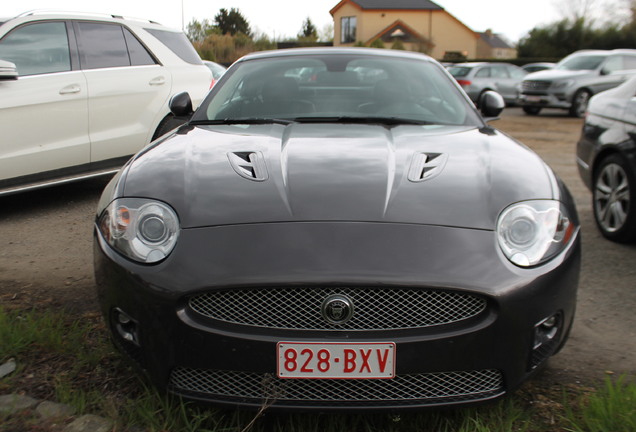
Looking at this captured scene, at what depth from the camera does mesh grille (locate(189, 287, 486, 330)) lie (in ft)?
6.97

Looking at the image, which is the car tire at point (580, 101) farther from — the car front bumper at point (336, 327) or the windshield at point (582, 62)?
the car front bumper at point (336, 327)

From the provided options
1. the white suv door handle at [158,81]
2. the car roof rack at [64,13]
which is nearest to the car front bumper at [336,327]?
the car roof rack at [64,13]

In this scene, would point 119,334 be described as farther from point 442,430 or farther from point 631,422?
point 631,422

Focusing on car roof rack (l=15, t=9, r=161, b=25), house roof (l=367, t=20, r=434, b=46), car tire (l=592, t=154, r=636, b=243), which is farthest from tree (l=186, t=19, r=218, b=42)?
car tire (l=592, t=154, r=636, b=243)

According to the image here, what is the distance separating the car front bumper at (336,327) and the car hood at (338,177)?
9cm

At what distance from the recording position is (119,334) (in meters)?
2.37

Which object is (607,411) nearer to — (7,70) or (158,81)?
(7,70)

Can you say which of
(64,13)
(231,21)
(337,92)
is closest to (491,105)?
(337,92)

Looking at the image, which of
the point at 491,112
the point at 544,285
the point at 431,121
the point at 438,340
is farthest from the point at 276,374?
the point at 491,112

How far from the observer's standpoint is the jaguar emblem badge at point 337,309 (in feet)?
6.88

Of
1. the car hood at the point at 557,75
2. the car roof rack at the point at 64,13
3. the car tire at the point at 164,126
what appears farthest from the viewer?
the car hood at the point at 557,75

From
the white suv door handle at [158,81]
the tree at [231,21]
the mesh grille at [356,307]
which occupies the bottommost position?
the mesh grille at [356,307]

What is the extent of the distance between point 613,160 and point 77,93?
4206 mm

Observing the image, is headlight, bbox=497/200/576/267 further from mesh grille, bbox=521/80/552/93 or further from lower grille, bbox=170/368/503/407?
mesh grille, bbox=521/80/552/93
